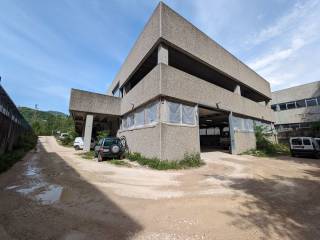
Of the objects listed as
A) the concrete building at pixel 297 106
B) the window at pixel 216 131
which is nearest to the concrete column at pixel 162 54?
the window at pixel 216 131

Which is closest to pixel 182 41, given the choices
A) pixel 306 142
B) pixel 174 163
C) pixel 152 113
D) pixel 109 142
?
pixel 152 113

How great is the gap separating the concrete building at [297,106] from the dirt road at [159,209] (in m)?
26.6

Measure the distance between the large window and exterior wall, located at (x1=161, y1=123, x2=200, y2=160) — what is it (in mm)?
417

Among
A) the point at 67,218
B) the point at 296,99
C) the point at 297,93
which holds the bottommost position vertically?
the point at 67,218

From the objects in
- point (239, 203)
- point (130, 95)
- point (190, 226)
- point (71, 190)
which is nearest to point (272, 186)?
point (239, 203)

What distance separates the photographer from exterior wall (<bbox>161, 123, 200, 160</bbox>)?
9852 millimetres

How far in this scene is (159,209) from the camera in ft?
13.2

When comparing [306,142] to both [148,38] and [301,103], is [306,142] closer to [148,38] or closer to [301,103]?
[148,38]

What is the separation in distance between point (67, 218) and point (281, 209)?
496cm

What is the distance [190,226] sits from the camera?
3.26m

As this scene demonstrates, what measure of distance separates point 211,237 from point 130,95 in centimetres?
1429

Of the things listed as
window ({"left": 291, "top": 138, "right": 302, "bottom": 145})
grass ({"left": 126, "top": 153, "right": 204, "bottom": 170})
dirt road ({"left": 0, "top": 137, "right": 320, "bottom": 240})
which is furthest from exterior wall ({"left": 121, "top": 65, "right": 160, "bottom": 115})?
window ({"left": 291, "top": 138, "right": 302, "bottom": 145})

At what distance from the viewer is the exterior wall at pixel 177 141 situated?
9.85m

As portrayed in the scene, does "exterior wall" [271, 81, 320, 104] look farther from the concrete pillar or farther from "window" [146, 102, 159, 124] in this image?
"window" [146, 102, 159, 124]
